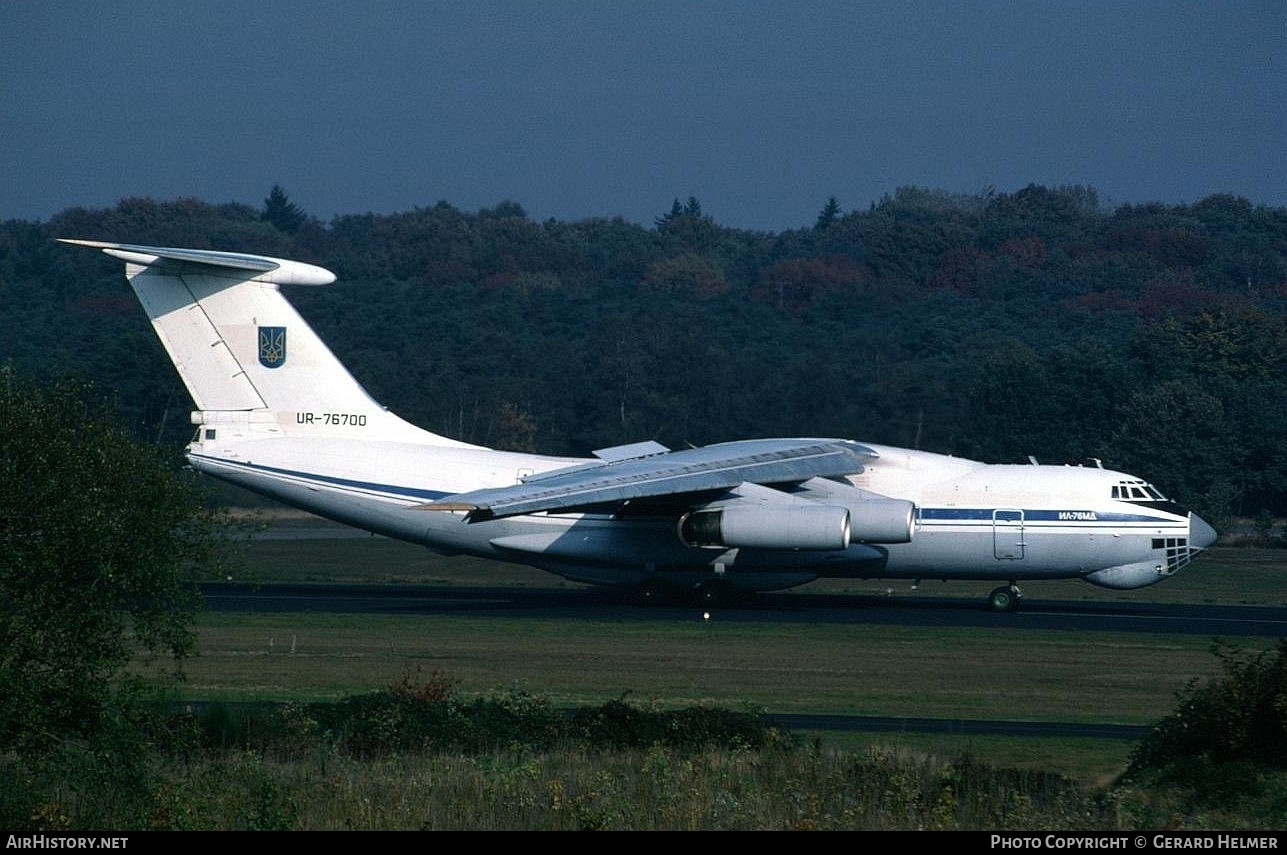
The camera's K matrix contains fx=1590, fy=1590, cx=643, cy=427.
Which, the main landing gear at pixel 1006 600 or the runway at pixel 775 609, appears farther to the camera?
the main landing gear at pixel 1006 600

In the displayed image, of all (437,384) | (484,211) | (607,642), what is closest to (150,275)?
(607,642)

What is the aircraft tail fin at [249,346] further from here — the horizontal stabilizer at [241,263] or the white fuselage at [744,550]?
the white fuselage at [744,550]

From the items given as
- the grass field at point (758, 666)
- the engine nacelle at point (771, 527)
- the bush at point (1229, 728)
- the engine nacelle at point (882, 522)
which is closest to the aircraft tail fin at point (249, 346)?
the grass field at point (758, 666)

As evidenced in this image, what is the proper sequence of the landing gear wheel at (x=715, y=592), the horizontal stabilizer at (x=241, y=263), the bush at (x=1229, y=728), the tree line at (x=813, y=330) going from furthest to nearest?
the tree line at (x=813, y=330) < the landing gear wheel at (x=715, y=592) < the horizontal stabilizer at (x=241, y=263) < the bush at (x=1229, y=728)

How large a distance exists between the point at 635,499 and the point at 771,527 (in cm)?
236

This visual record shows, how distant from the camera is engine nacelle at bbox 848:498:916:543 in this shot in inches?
1064

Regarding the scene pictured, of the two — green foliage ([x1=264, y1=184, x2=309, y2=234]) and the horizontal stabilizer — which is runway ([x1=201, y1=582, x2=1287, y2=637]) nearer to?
the horizontal stabilizer

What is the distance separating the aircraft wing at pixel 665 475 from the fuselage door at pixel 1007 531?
2.57m

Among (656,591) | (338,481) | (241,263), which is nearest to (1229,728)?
(656,591)

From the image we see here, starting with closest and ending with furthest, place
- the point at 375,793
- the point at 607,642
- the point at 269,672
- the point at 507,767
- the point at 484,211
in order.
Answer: the point at 375,793
the point at 507,767
the point at 269,672
the point at 607,642
the point at 484,211

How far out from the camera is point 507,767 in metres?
13.2

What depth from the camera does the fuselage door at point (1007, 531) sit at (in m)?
28.0
